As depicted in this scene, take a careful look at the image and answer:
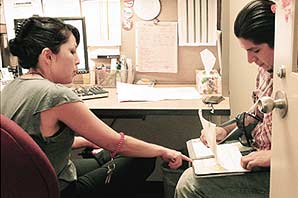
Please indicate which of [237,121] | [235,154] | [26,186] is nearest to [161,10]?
[237,121]

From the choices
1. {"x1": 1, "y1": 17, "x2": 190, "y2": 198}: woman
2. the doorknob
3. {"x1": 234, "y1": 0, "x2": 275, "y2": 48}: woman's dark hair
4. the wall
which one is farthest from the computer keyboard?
the doorknob

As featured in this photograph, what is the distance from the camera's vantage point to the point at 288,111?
95cm

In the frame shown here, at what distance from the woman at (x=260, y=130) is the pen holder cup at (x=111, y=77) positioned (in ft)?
3.41

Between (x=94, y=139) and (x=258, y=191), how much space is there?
0.62 meters

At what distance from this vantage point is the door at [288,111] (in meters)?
0.91

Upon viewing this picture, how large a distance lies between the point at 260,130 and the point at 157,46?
1.07m

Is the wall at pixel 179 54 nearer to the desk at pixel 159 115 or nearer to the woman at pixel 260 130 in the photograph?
the desk at pixel 159 115

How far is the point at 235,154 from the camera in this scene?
151 cm

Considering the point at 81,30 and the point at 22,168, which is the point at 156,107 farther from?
the point at 22,168

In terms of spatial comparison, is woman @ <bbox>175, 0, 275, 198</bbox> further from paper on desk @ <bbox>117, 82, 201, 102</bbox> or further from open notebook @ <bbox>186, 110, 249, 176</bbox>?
paper on desk @ <bbox>117, 82, 201, 102</bbox>

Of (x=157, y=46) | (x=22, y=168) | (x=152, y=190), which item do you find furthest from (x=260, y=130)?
(x=152, y=190)

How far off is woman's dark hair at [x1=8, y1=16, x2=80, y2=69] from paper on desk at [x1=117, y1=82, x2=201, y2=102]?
63cm

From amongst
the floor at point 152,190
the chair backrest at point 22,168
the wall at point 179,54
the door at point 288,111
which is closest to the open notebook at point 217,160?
the door at point 288,111

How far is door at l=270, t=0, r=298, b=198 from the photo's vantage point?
2.98 ft
